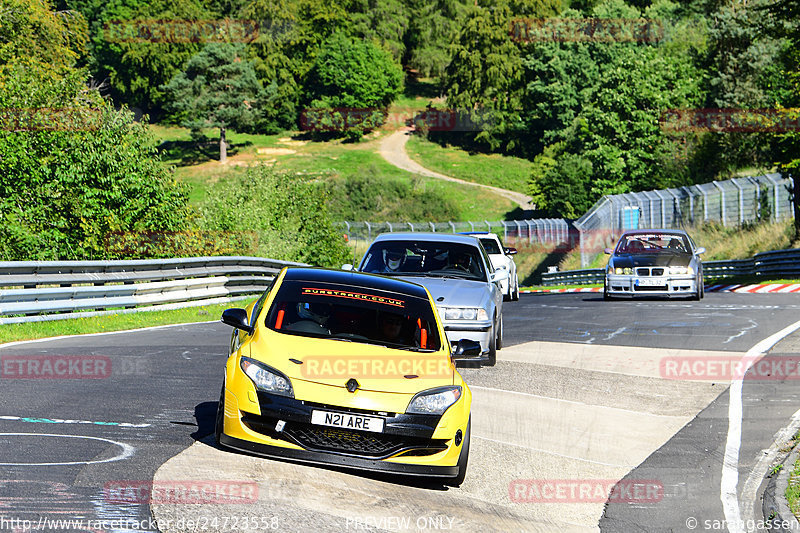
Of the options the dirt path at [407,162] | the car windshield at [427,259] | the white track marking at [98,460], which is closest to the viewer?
the white track marking at [98,460]

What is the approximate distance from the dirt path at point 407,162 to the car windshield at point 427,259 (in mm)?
72429

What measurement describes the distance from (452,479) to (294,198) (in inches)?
1472

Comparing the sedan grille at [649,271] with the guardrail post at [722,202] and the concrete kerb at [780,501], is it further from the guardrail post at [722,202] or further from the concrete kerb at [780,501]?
the guardrail post at [722,202]

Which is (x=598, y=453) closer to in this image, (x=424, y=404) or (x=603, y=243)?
(x=424, y=404)

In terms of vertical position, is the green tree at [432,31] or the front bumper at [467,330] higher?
the green tree at [432,31]

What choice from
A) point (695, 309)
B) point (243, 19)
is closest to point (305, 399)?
point (695, 309)

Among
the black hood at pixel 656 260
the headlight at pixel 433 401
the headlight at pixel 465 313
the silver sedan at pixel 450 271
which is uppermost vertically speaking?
the headlight at pixel 433 401

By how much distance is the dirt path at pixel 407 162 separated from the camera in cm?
9128

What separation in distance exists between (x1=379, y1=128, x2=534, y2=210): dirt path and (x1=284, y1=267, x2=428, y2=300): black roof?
77.8 metres

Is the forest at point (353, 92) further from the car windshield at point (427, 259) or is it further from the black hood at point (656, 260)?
the car windshield at point (427, 259)

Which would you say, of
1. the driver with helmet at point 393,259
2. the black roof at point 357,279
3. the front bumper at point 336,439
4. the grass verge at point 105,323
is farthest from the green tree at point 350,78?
the front bumper at point 336,439

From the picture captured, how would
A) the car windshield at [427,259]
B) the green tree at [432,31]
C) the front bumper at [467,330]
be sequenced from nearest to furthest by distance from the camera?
the front bumper at [467,330], the car windshield at [427,259], the green tree at [432,31]

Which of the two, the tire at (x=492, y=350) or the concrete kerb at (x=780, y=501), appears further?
the tire at (x=492, y=350)

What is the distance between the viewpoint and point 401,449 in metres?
6.96
